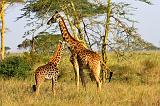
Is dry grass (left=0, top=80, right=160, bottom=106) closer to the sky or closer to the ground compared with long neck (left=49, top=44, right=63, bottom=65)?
closer to the ground

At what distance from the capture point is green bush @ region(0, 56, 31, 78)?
69.0 feet

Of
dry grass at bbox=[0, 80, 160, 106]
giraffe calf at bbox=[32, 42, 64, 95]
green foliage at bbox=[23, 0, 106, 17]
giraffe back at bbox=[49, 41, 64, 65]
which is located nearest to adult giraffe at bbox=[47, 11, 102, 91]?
giraffe back at bbox=[49, 41, 64, 65]

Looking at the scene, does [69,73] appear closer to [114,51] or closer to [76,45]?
[114,51]

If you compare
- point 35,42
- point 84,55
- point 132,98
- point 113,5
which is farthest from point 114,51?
point 132,98

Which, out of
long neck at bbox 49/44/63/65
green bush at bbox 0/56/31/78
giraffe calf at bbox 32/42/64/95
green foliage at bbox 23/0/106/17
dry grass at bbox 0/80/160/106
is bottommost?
green bush at bbox 0/56/31/78

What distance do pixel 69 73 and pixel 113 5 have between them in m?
6.65

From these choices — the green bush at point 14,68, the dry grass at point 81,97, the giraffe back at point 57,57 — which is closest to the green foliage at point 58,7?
the green bush at point 14,68

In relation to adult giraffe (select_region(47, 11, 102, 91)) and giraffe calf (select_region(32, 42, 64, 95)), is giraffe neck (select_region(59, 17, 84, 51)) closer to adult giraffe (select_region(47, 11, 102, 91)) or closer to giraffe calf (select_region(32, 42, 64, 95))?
adult giraffe (select_region(47, 11, 102, 91))

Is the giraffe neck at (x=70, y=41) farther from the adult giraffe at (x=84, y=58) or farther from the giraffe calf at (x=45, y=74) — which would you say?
the giraffe calf at (x=45, y=74)

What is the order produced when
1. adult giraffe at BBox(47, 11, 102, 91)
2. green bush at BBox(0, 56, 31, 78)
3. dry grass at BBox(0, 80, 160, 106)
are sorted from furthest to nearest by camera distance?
green bush at BBox(0, 56, 31, 78) → adult giraffe at BBox(47, 11, 102, 91) → dry grass at BBox(0, 80, 160, 106)

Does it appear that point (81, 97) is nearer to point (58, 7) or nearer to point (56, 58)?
point (56, 58)

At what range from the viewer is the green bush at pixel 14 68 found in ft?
69.0

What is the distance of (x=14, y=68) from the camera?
21.2 metres

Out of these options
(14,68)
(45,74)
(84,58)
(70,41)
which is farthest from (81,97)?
(14,68)
